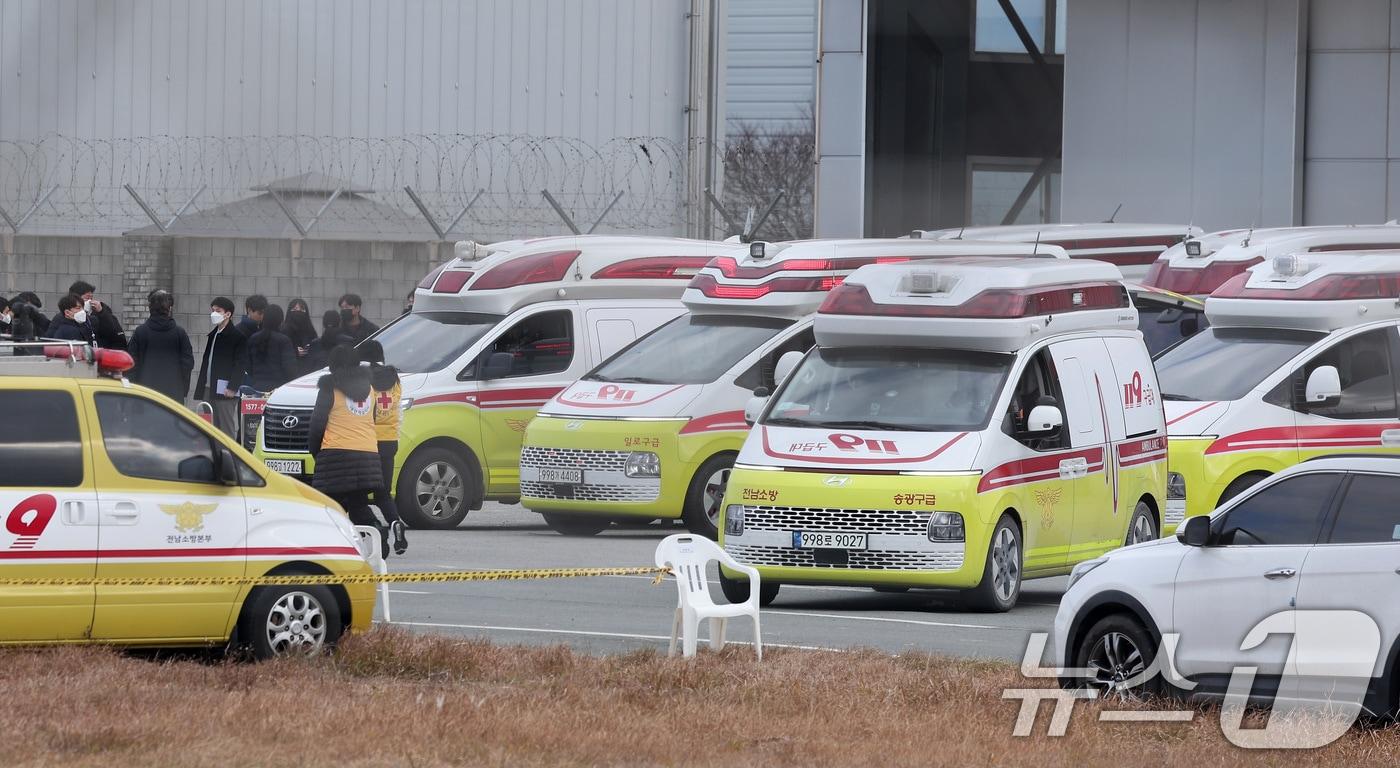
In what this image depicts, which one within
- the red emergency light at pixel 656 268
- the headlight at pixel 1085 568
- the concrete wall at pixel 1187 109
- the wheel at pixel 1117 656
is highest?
the concrete wall at pixel 1187 109

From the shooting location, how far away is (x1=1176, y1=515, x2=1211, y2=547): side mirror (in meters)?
9.06

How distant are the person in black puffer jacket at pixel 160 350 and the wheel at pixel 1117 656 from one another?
40.7 feet

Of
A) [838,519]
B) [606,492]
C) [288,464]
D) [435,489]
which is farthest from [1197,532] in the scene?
[288,464]

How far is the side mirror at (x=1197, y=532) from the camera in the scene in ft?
29.7

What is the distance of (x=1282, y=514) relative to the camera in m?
8.95

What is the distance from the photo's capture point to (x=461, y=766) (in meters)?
7.41

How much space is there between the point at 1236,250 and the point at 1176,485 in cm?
446

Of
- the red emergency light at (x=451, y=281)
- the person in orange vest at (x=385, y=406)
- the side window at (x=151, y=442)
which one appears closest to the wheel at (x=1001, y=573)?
the person in orange vest at (x=385, y=406)

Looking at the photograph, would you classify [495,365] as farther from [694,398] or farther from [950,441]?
[950,441]

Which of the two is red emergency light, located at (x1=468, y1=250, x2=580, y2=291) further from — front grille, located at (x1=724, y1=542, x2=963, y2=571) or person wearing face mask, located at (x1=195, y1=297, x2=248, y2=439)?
front grille, located at (x1=724, y1=542, x2=963, y2=571)

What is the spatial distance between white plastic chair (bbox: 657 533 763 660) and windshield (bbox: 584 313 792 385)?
6.81 metres

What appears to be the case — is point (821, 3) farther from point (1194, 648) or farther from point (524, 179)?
point (1194, 648)

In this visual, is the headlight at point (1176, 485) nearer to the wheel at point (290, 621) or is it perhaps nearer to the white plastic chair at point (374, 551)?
the white plastic chair at point (374, 551)

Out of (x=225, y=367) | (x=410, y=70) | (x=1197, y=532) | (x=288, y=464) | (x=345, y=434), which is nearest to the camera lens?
(x=1197, y=532)
